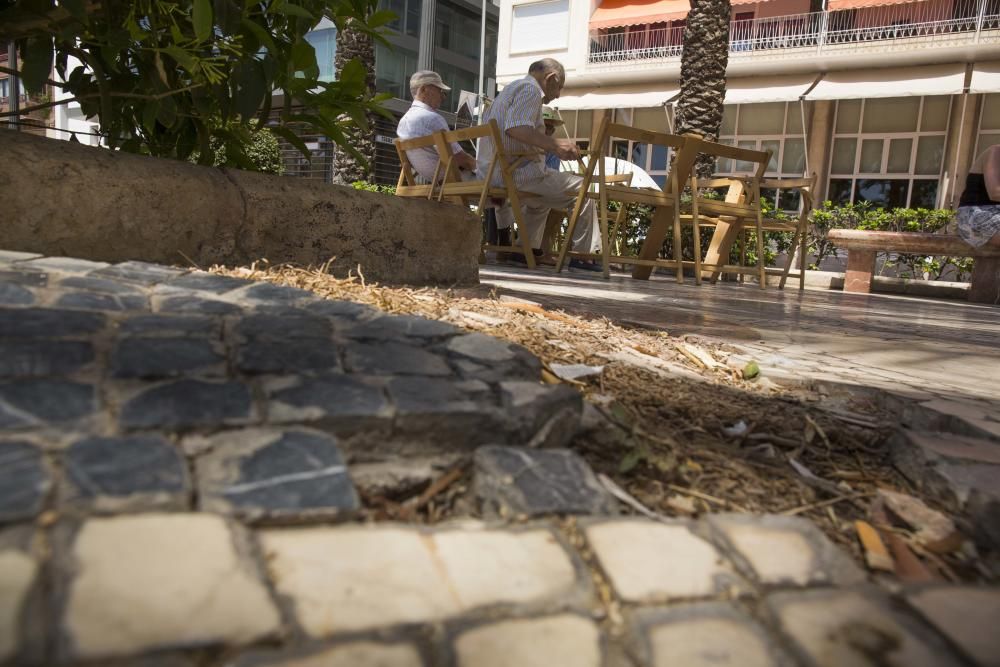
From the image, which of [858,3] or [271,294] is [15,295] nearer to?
[271,294]

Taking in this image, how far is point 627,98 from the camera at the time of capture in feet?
51.3

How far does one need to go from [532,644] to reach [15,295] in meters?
1.34

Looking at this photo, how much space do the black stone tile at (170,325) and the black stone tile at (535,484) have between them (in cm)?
67

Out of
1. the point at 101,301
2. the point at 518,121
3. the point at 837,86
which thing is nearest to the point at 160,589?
the point at 101,301

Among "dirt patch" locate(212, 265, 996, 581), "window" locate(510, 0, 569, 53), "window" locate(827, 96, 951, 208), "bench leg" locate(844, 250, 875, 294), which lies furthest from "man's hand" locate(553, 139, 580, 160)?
"window" locate(510, 0, 569, 53)

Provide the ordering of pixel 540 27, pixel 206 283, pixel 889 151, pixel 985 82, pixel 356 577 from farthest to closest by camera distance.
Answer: pixel 540 27 → pixel 889 151 → pixel 985 82 → pixel 206 283 → pixel 356 577

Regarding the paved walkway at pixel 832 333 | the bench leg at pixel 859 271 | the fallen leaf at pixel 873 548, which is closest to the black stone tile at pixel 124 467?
the fallen leaf at pixel 873 548

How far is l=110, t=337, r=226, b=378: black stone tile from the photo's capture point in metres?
1.29

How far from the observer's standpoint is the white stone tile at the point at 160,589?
2.49ft

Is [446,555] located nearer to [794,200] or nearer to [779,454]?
[779,454]

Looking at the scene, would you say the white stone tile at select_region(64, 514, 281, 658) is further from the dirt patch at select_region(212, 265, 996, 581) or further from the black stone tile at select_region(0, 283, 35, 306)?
the black stone tile at select_region(0, 283, 35, 306)

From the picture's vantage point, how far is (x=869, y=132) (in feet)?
53.7

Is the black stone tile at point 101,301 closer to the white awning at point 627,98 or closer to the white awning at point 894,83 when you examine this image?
the white awning at point 894,83

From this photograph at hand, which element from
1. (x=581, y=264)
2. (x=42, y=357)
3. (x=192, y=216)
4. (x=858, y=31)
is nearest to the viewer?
(x=42, y=357)
